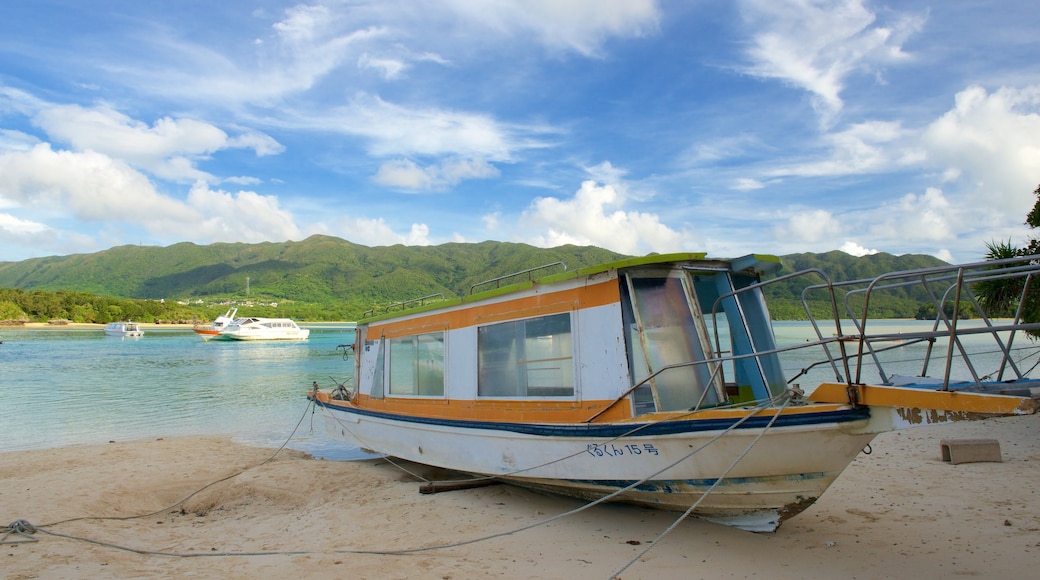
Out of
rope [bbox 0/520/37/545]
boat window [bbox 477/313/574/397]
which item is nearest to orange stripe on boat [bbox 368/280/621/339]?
boat window [bbox 477/313/574/397]

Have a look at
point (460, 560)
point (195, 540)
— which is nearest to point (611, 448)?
point (460, 560)

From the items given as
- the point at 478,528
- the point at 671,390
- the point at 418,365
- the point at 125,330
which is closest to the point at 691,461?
the point at 671,390

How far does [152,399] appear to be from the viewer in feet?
75.2

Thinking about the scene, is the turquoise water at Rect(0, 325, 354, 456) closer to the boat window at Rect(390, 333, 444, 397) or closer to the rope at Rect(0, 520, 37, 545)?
the boat window at Rect(390, 333, 444, 397)

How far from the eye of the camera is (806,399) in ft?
17.8

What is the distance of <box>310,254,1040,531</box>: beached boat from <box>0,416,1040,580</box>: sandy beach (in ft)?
1.64

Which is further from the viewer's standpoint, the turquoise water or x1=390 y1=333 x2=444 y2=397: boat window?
the turquoise water

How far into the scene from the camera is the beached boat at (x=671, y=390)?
476cm

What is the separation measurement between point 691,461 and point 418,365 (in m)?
5.30

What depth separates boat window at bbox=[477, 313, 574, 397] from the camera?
7207mm

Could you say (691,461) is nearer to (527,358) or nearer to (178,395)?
(527,358)

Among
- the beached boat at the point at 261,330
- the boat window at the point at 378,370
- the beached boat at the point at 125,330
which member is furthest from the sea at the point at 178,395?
the beached boat at the point at 125,330

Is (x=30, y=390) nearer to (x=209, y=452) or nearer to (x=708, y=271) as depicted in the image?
(x=209, y=452)

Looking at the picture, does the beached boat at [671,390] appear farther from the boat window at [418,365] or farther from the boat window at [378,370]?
the boat window at [378,370]
